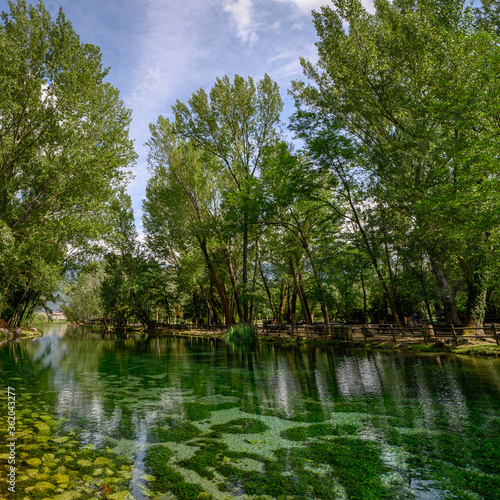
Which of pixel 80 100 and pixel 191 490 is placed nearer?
pixel 191 490

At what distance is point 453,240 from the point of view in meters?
14.4

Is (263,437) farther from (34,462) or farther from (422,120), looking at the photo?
(422,120)

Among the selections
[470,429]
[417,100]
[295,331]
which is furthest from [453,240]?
[295,331]

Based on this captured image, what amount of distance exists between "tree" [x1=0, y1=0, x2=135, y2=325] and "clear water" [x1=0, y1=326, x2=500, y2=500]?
10.1 metres

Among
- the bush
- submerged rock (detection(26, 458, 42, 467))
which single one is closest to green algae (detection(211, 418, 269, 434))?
submerged rock (detection(26, 458, 42, 467))

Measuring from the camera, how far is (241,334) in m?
25.0

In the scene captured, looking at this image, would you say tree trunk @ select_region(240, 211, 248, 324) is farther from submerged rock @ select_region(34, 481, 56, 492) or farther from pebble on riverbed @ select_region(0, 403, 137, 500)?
submerged rock @ select_region(34, 481, 56, 492)

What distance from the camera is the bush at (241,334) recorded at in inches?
983

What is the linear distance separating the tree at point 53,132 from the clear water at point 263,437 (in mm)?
10057

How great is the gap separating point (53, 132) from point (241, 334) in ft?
60.9

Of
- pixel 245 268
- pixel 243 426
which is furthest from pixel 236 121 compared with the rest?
pixel 243 426

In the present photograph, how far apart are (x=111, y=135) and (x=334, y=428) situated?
19.7 m

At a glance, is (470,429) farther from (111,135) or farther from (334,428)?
(111,135)

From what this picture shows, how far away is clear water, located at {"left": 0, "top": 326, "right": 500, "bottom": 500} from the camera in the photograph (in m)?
3.69
